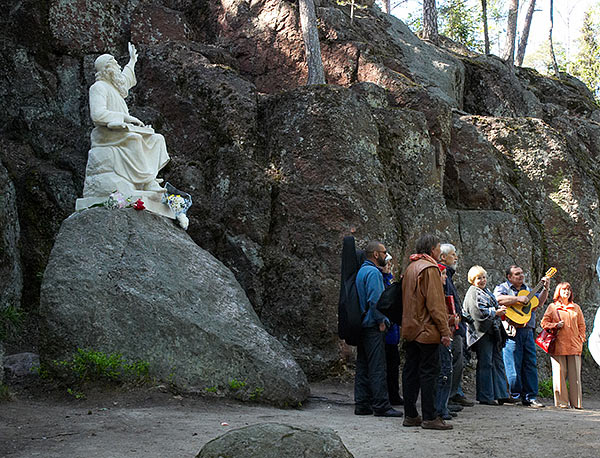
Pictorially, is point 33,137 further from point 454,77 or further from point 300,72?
point 454,77

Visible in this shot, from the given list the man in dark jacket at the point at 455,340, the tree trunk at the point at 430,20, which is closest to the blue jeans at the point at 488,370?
the man in dark jacket at the point at 455,340

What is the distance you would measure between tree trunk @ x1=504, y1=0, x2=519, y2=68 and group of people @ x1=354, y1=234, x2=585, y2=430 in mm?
11799

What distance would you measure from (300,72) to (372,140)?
4.73m

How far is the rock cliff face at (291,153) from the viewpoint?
10.4 m

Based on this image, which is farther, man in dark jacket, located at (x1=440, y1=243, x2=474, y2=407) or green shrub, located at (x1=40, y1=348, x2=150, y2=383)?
man in dark jacket, located at (x1=440, y1=243, x2=474, y2=407)

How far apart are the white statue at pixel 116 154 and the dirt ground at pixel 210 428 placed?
2.87m

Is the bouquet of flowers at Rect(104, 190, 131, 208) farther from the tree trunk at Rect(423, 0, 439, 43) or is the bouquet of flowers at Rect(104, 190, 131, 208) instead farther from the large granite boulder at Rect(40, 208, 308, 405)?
the tree trunk at Rect(423, 0, 439, 43)

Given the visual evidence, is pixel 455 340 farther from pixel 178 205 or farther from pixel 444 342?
pixel 178 205

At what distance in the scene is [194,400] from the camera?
23.8 ft

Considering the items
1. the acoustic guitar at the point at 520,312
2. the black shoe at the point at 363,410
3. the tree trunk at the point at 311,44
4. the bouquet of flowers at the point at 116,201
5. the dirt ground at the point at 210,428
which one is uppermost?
the tree trunk at the point at 311,44

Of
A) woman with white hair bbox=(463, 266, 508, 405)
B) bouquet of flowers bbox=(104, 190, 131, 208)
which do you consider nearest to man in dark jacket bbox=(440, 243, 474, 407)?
woman with white hair bbox=(463, 266, 508, 405)

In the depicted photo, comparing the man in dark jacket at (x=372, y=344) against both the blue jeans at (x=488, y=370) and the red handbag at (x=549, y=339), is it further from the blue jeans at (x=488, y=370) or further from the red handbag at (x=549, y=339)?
the red handbag at (x=549, y=339)

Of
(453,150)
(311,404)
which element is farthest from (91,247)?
(453,150)

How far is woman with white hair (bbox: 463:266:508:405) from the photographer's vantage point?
8.54 m
